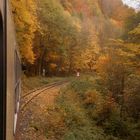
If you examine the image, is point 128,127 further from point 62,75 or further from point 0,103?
point 62,75

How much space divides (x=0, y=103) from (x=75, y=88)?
2504 cm

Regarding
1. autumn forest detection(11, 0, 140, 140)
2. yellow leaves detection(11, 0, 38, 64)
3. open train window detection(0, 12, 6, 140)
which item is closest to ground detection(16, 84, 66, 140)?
autumn forest detection(11, 0, 140, 140)

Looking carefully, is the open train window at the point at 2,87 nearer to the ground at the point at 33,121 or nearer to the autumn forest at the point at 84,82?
the ground at the point at 33,121

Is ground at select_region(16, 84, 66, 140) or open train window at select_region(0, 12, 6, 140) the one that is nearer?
open train window at select_region(0, 12, 6, 140)

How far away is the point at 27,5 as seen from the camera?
2592 cm

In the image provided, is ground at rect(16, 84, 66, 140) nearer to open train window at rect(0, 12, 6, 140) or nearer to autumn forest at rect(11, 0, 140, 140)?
A: autumn forest at rect(11, 0, 140, 140)

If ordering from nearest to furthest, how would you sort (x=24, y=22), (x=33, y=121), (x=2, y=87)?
(x=2, y=87) → (x=33, y=121) → (x=24, y=22)

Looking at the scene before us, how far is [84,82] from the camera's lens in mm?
30766

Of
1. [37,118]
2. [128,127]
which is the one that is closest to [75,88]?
[128,127]

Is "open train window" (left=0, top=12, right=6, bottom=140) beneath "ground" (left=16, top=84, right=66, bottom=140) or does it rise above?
above

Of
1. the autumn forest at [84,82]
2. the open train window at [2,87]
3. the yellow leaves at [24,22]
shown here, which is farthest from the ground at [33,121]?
the yellow leaves at [24,22]

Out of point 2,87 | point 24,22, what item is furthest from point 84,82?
point 2,87

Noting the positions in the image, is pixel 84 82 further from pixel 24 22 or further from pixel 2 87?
pixel 2 87

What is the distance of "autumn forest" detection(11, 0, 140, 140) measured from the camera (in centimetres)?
1736
